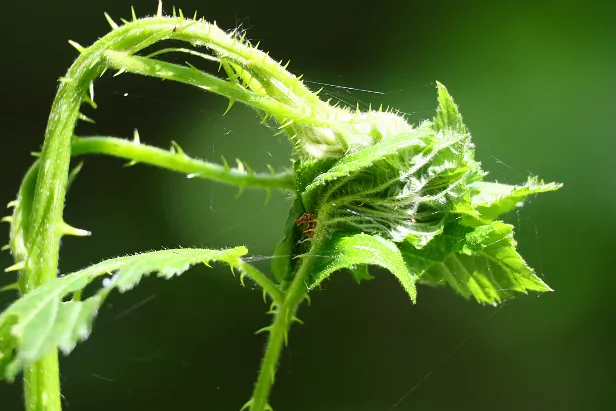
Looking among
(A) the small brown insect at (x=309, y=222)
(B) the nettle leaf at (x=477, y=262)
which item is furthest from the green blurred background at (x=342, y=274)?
(A) the small brown insect at (x=309, y=222)

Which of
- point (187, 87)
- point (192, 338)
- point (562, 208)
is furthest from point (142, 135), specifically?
point (562, 208)

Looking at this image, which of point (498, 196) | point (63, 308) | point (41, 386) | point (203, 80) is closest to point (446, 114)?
point (498, 196)

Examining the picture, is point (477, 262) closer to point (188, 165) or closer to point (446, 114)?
point (446, 114)

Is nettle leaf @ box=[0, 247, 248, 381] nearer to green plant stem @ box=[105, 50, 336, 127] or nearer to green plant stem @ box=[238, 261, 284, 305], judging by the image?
green plant stem @ box=[238, 261, 284, 305]

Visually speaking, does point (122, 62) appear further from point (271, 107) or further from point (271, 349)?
point (271, 349)

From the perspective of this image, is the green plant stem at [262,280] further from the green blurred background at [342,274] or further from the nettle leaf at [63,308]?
the green blurred background at [342,274]

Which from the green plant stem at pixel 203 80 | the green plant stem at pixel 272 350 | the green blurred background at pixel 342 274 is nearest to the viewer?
the green plant stem at pixel 203 80
